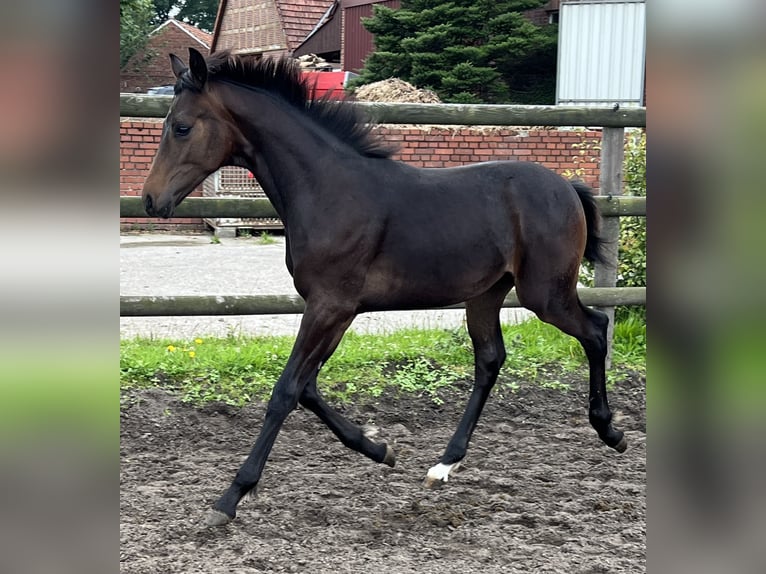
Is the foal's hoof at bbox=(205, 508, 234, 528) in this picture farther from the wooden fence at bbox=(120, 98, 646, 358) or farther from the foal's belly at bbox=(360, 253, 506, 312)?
the wooden fence at bbox=(120, 98, 646, 358)

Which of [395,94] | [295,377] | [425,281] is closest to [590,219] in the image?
[425,281]

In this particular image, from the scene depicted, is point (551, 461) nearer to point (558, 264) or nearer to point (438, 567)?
point (558, 264)

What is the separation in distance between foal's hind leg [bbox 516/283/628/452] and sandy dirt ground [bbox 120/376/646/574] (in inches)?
7.5

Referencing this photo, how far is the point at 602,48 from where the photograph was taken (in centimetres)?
1688

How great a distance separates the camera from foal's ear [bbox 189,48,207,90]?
10.3 ft

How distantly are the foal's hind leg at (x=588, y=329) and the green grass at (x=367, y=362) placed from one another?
118cm

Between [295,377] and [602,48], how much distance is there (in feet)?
50.2

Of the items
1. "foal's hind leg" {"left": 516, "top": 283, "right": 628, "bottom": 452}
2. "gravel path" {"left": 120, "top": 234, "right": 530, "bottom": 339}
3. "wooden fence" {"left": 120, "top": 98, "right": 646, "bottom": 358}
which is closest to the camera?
"foal's hind leg" {"left": 516, "top": 283, "right": 628, "bottom": 452}

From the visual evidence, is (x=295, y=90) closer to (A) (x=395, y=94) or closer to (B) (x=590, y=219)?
(B) (x=590, y=219)

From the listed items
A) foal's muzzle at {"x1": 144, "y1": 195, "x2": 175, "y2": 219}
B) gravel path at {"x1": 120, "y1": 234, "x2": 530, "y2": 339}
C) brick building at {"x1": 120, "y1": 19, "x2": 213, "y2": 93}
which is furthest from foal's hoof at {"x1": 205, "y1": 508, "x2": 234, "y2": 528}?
brick building at {"x1": 120, "y1": 19, "x2": 213, "y2": 93}
